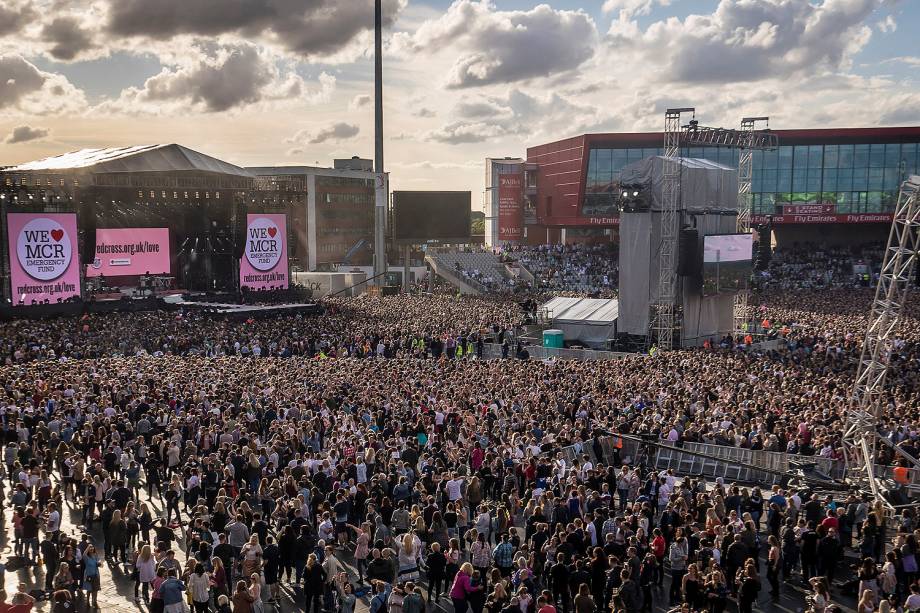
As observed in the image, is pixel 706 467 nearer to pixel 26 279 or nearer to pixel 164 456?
pixel 164 456

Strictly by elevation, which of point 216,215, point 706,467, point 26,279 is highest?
point 216,215

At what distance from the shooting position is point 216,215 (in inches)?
1924

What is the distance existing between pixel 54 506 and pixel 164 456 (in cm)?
351

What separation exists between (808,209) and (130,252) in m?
48.5

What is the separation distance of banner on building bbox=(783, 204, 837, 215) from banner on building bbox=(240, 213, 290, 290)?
127ft

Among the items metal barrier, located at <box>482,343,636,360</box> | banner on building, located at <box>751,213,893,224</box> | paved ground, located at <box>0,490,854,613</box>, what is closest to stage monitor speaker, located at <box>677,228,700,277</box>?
metal barrier, located at <box>482,343,636,360</box>

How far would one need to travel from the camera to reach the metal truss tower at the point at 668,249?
108ft

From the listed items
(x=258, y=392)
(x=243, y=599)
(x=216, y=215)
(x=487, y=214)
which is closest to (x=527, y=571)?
(x=243, y=599)

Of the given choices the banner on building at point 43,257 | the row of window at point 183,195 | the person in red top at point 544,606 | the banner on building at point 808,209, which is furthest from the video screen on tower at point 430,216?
the person in red top at point 544,606

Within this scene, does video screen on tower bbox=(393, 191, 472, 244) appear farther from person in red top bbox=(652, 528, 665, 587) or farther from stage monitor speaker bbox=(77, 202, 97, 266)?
person in red top bbox=(652, 528, 665, 587)

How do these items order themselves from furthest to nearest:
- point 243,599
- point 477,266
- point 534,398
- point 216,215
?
1. point 477,266
2. point 216,215
3. point 534,398
4. point 243,599

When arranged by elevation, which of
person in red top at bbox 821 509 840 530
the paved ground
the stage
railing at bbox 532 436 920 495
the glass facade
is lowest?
the paved ground

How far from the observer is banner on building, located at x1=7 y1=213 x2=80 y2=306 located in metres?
37.1

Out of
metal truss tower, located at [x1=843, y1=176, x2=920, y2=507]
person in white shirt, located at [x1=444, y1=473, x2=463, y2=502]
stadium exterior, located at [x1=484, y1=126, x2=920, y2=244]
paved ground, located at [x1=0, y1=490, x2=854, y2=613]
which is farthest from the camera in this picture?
stadium exterior, located at [x1=484, y1=126, x2=920, y2=244]
